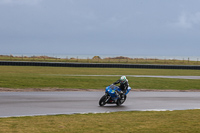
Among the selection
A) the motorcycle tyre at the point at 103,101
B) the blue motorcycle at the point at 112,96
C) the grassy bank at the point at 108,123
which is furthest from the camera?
the motorcycle tyre at the point at 103,101

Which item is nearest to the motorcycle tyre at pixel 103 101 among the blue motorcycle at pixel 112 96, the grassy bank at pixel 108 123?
the blue motorcycle at pixel 112 96

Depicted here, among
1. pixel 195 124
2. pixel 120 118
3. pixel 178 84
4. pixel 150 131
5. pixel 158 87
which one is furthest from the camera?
pixel 178 84

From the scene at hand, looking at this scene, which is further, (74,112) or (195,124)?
(74,112)

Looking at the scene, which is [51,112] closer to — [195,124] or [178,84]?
[195,124]

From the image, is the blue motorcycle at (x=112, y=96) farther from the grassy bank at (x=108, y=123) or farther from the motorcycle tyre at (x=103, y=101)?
the grassy bank at (x=108, y=123)

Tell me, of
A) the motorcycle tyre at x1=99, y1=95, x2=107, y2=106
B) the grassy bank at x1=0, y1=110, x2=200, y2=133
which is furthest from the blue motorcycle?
the grassy bank at x1=0, y1=110, x2=200, y2=133

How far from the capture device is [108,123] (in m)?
12.5

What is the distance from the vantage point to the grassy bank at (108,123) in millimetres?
11273

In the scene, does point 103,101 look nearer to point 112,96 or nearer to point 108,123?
point 112,96

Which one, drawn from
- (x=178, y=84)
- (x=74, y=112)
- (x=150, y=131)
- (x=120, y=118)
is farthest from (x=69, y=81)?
(x=150, y=131)

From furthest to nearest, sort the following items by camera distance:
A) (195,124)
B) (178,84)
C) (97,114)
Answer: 1. (178,84)
2. (97,114)
3. (195,124)

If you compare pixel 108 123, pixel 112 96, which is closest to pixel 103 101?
pixel 112 96

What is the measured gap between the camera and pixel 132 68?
58.9 metres

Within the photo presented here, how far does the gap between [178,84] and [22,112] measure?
2084cm
